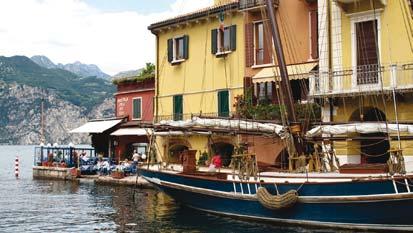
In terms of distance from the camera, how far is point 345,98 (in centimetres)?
3022

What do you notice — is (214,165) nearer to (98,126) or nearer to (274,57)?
(274,57)

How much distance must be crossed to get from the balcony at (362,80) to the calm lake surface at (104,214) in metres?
8.11

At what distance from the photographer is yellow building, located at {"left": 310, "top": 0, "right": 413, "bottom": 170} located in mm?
28469

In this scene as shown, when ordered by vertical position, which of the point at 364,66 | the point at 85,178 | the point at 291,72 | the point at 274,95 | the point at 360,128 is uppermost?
the point at 291,72

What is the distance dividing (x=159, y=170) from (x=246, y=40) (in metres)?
11.0

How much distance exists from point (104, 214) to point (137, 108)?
2089cm

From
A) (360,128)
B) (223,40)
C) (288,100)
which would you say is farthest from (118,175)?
(360,128)

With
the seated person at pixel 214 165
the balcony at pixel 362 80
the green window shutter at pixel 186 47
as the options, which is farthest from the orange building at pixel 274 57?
the green window shutter at pixel 186 47

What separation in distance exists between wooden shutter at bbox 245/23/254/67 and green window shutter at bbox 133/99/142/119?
45.5 ft

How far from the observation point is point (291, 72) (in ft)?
112

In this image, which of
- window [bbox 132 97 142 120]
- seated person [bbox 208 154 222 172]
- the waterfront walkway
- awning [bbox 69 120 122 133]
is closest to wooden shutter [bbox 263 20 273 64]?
seated person [bbox 208 154 222 172]

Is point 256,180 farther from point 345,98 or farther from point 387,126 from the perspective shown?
point 345,98

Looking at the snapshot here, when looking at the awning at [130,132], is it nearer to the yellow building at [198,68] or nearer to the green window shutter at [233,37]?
the yellow building at [198,68]

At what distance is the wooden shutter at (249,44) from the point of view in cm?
3716
